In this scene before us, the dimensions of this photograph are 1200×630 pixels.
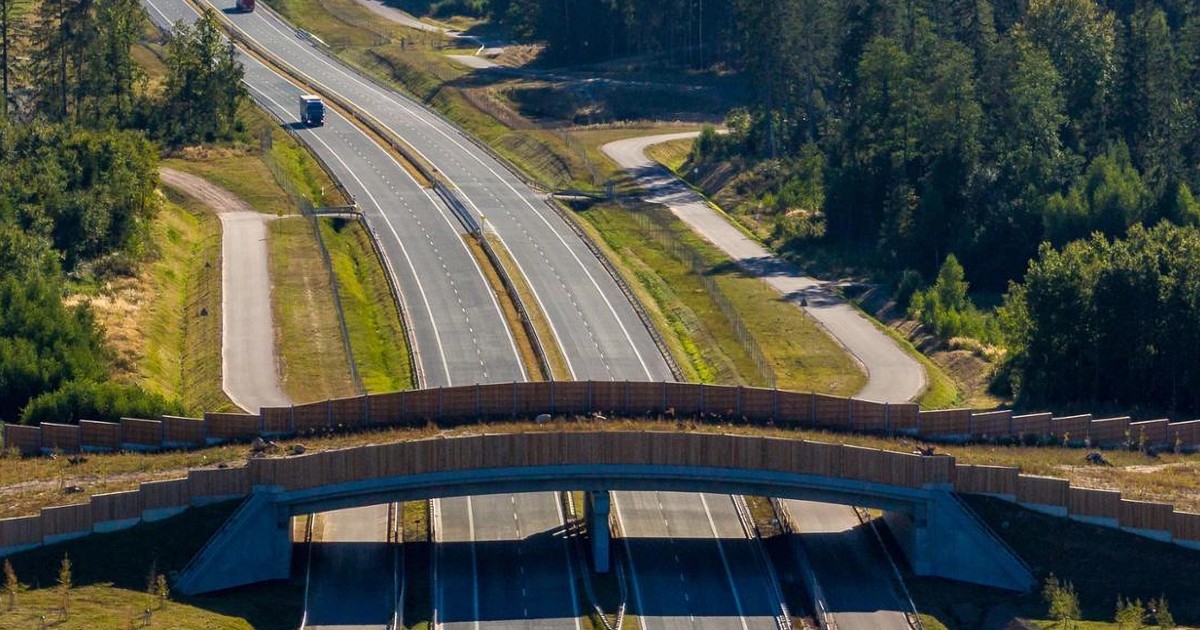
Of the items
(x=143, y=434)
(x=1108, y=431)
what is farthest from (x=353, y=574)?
(x=1108, y=431)

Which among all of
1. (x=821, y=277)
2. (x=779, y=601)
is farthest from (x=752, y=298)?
(x=779, y=601)

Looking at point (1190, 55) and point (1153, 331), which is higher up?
point (1190, 55)

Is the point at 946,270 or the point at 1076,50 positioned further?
the point at 1076,50

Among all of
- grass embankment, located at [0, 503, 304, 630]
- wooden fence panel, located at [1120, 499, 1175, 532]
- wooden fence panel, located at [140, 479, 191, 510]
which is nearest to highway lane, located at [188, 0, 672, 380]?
wooden fence panel, located at [140, 479, 191, 510]

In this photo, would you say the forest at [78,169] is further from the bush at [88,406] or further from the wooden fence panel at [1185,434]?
the wooden fence panel at [1185,434]

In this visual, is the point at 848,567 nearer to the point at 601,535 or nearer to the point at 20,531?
the point at 601,535

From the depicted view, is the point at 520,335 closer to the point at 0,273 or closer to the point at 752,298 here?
the point at 752,298

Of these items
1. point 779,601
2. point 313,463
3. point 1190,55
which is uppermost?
point 1190,55

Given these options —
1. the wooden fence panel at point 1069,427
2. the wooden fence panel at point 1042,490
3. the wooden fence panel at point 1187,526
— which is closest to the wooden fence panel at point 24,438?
the wooden fence panel at point 1042,490
